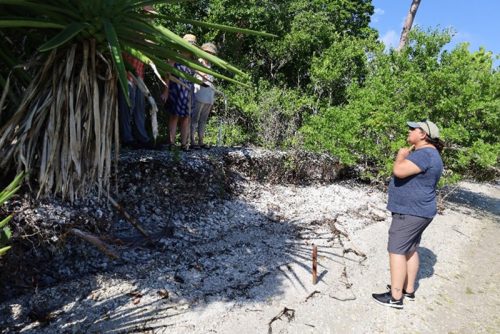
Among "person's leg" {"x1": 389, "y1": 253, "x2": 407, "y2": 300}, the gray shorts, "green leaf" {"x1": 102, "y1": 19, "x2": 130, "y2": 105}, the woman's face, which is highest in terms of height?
"green leaf" {"x1": 102, "y1": 19, "x2": 130, "y2": 105}

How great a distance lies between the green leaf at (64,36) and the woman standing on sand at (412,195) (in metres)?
2.76

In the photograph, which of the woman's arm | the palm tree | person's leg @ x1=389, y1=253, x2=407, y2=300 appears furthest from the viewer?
person's leg @ x1=389, y1=253, x2=407, y2=300

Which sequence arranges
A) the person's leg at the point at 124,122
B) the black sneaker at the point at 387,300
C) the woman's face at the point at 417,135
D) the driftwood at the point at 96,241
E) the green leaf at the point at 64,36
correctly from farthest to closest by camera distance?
1. the person's leg at the point at 124,122
2. the black sneaker at the point at 387,300
3. the woman's face at the point at 417,135
4. the driftwood at the point at 96,241
5. the green leaf at the point at 64,36

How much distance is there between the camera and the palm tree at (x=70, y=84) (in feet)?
8.29

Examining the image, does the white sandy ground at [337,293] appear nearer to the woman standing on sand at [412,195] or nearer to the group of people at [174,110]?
the woman standing on sand at [412,195]

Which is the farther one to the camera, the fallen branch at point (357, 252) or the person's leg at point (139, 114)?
the person's leg at point (139, 114)

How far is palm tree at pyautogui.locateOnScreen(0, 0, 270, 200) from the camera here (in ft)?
8.29

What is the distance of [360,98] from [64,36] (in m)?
7.20

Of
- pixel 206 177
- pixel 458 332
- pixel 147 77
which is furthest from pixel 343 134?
pixel 458 332

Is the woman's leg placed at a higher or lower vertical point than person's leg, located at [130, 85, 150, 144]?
lower

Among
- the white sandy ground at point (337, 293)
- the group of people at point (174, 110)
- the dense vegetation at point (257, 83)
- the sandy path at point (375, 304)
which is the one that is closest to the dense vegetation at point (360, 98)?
the dense vegetation at point (257, 83)

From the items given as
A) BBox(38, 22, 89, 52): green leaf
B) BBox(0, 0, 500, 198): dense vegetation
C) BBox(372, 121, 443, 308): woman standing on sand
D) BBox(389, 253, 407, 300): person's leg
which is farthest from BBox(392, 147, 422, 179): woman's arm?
BBox(38, 22, 89, 52): green leaf

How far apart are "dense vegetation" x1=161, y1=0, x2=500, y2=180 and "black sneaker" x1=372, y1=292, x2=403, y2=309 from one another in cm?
391

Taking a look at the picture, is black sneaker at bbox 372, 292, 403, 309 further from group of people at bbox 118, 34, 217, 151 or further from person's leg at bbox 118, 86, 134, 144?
person's leg at bbox 118, 86, 134, 144
